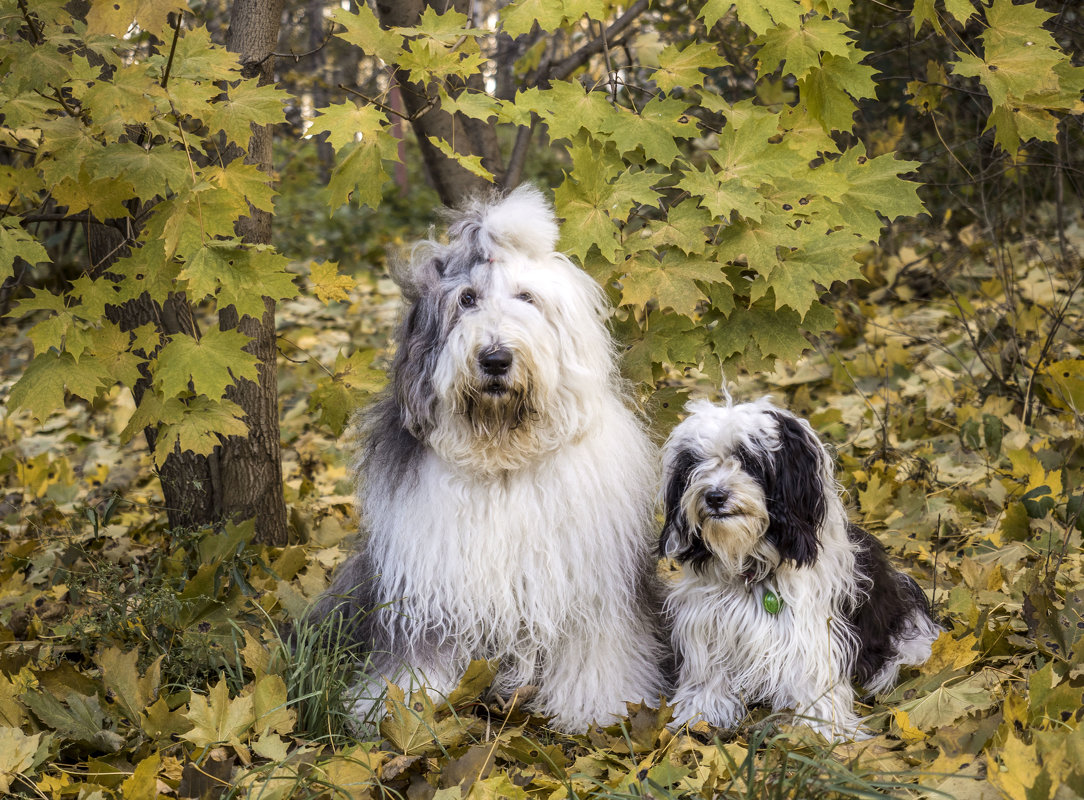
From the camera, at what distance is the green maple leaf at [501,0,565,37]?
3398mm

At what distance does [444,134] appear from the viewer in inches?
190

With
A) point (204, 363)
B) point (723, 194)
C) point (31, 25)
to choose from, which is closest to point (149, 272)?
point (204, 363)

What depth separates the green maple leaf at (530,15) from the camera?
340cm

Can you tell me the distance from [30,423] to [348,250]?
17.5ft

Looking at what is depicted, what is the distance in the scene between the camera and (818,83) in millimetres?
3641

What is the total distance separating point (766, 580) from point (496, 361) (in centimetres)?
111

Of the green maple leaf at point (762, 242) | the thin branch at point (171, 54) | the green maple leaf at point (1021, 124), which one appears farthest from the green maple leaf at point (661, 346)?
the thin branch at point (171, 54)

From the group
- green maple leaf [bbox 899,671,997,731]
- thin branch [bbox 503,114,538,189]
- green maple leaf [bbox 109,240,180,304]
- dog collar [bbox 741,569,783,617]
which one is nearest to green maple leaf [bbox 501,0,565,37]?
thin branch [bbox 503,114,538,189]

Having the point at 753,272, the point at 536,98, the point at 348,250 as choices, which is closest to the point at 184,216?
the point at 536,98

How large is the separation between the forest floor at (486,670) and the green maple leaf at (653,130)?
1.32 meters

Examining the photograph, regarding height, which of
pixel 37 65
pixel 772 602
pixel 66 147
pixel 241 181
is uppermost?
pixel 37 65

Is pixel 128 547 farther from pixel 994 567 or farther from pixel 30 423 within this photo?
pixel 994 567

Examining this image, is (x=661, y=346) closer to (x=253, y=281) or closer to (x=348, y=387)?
(x=348, y=387)

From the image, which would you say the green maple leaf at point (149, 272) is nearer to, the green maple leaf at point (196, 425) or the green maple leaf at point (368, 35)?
the green maple leaf at point (196, 425)
